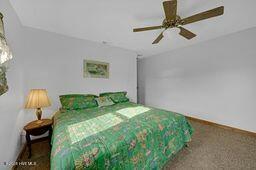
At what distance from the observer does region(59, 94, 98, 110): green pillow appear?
2471 millimetres

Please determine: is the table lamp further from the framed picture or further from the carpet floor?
the framed picture

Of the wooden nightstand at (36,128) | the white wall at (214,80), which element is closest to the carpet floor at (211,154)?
the wooden nightstand at (36,128)

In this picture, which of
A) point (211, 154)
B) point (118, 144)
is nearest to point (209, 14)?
point (118, 144)

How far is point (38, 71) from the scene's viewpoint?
244cm

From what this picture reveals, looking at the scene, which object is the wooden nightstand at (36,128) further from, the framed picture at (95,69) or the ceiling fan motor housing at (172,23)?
the ceiling fan motor housing at (172,23)

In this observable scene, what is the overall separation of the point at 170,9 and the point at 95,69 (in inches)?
91.8

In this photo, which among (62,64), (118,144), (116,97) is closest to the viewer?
(118,144)

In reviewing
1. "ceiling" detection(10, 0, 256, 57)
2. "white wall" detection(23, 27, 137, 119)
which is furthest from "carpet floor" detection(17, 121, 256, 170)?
"ceiling" detection(10, 0, 256, 57)

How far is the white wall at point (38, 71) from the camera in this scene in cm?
158

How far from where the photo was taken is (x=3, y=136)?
138 centimetres

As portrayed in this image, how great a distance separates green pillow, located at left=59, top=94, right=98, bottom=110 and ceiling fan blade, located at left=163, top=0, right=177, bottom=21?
2285 mm

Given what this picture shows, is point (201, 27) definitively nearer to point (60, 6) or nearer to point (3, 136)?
point (60, 6)

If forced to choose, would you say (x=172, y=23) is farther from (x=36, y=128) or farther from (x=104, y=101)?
(x=36, y=128)

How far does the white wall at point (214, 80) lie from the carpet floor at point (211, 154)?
0.62 meters
